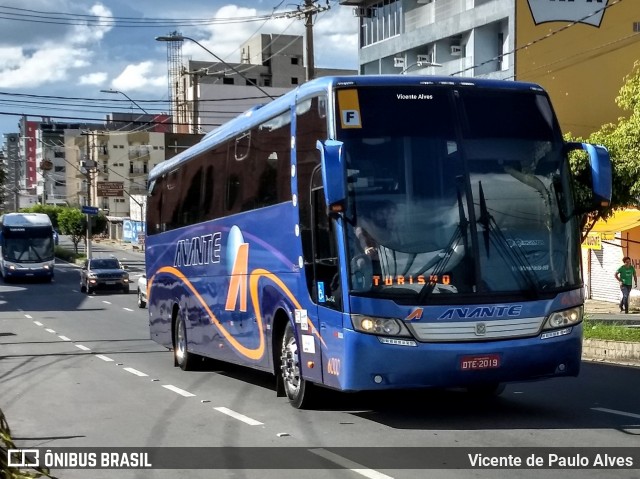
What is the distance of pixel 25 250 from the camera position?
61.8 metres

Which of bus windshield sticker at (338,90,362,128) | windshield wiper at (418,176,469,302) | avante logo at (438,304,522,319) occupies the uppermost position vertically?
bus windshield sticker at (338,90,362,128)

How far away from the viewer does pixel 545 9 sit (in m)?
41.7

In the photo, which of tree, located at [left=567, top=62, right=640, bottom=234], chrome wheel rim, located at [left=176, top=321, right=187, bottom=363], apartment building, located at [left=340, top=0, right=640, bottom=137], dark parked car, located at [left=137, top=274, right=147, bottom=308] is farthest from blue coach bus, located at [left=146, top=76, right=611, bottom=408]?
apartment building, located at [left=340, top=0, right=640, bottom=137]

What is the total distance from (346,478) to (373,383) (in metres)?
2.03

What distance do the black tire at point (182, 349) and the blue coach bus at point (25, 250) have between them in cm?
4539

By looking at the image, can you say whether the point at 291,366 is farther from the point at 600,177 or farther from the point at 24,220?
the point at 24,220

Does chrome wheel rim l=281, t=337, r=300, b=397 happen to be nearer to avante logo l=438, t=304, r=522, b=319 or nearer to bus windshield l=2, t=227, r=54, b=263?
avante logo l=438, t=304, r=522, b=319

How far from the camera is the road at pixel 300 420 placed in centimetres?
875

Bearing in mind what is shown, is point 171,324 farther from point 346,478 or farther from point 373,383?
point 346,478

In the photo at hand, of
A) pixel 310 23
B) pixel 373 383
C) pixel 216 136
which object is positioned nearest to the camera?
pixel 373 383

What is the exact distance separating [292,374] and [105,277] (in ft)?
130

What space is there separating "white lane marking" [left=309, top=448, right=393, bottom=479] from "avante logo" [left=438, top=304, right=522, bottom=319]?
1.72m

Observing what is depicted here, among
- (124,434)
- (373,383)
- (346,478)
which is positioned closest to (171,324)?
(124,434)

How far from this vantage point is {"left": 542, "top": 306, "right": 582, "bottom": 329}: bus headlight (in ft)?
33.9
